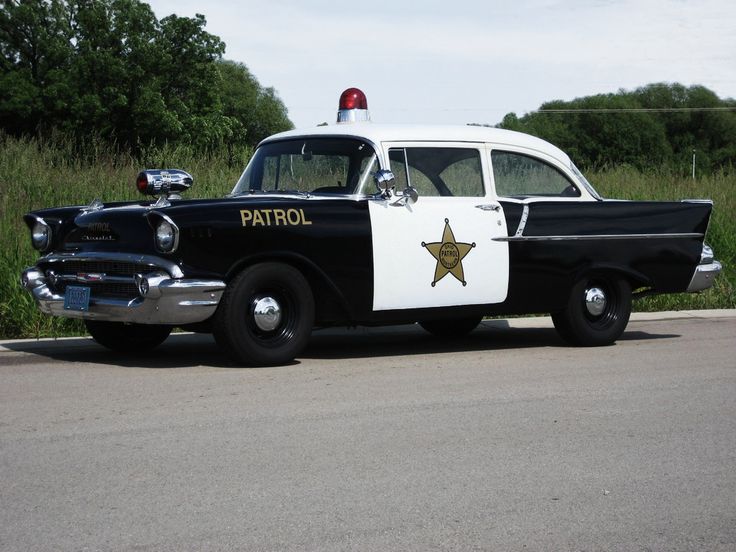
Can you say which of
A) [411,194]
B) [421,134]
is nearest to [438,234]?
[411,194]

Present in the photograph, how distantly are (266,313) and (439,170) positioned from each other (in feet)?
6.34

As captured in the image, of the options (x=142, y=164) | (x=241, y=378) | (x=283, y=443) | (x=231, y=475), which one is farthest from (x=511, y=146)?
(x=142, y=164)

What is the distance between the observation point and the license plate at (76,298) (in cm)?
766

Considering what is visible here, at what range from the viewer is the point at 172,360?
27.2 feet

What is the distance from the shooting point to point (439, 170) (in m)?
8.73

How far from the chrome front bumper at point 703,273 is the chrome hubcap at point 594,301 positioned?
89cm

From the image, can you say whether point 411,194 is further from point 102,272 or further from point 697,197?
point 697,197

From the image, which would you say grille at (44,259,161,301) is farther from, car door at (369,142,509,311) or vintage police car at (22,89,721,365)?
car door at (369,142,509,311)

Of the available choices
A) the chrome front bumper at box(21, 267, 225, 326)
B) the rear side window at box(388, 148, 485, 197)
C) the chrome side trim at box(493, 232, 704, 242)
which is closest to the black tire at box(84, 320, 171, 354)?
the chrome front bumper at box(21, 267, 225, 326)

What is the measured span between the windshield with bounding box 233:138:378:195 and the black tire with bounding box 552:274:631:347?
2.03 m

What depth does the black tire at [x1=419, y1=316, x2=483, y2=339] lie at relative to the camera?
990cm

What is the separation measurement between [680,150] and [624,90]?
1712cm

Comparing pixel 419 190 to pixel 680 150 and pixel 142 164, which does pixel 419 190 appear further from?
pixel 680 150

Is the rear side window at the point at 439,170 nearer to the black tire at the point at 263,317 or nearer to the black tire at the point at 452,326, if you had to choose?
the black tire at the point at 263,317
